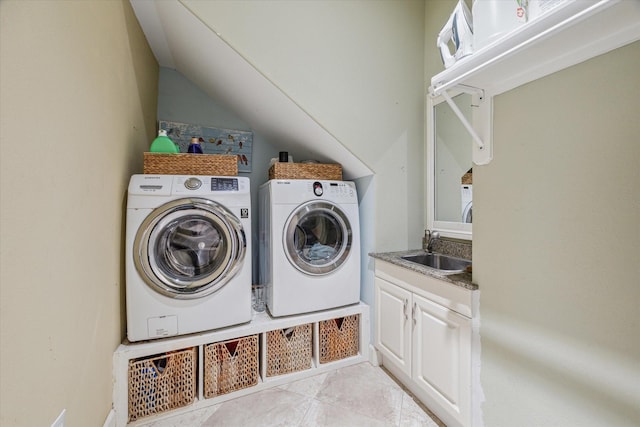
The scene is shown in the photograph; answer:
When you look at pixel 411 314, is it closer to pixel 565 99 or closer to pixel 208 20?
pixel 565 99

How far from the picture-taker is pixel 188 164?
1687 mm

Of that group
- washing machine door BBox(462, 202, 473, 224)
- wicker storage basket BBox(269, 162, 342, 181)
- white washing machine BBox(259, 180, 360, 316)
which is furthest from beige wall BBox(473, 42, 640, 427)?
wicker storage basket BBox(269, 162, 342, 181)

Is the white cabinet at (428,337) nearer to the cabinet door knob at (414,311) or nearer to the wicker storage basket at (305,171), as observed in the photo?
the cabinet door knob at (414,311)

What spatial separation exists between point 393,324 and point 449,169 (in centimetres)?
123

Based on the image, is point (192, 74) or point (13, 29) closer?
point (13, 29)

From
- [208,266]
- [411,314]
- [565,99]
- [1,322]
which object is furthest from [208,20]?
[411,314]

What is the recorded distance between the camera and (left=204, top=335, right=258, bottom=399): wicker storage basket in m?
1.62

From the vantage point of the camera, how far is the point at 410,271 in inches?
63.6

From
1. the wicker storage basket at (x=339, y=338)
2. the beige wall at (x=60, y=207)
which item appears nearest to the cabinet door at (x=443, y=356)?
the wicker storage basket at (x=339, y=338)

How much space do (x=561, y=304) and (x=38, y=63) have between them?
75.6 inches

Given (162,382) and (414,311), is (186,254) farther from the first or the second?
(414,311)

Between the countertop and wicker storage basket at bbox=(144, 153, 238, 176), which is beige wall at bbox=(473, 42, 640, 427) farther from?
wicker storage basket at bbox=(144, 153, 238, 176)

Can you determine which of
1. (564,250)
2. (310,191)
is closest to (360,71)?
(310,191)

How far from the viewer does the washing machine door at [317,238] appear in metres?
1.87
